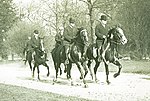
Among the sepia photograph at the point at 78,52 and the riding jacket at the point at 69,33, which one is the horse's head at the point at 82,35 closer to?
the sepia photograph at the point at 78,52

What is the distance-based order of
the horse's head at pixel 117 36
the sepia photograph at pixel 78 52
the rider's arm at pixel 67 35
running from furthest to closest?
the rider's arm at pixel 67 35 < the horse's head at pixel 117 36 < the sepia photograph at pixel 78 52

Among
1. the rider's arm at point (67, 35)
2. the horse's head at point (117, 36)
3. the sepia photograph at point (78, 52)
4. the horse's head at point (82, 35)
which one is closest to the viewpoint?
the sepia photograph at point (78, 52)

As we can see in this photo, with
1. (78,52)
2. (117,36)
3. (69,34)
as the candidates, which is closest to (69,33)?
(69,34)

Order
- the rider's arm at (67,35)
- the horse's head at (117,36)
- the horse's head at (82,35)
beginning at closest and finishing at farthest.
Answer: the horse's head at (82,35)
the horse's head at (117,36)
the rider's arm at (67,35)

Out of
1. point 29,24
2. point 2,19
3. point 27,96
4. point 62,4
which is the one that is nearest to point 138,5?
point 62,4

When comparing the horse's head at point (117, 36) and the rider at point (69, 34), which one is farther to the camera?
the rider at point (69, 34)

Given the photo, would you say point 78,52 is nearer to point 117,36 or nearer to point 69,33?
point 69,33

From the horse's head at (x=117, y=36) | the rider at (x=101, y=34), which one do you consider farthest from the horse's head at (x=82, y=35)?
the horse's head at (x=117, y=36)

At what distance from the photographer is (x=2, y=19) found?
5156 centimetres

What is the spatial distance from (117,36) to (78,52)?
2127 mm

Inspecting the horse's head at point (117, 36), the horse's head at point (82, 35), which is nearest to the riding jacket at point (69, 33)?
the horse's head at point (82, 35)

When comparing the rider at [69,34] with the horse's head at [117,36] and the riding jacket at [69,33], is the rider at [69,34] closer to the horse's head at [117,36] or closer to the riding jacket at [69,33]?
the riding jacket at [69,33]

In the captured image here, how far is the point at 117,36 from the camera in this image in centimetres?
1903

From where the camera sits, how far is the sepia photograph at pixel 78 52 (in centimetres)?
1672
